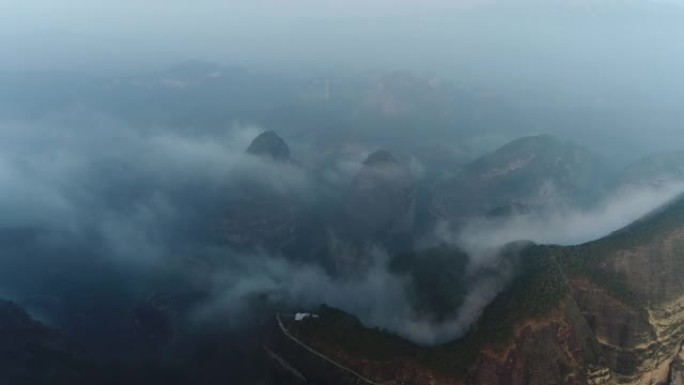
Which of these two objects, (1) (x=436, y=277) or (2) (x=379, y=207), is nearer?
(1) (x=436, y=277)

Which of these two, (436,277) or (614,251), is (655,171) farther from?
(614,251)

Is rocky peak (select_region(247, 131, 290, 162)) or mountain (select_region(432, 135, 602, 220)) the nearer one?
mountain (select_region(432, 135, 602, 220))

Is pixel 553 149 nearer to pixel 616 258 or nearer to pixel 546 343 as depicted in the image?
pixel 616 258

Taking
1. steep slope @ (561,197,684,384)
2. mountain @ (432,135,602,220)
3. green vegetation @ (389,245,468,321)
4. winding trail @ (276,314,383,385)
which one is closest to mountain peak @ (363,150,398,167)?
mountain @ (432,135,602,220)

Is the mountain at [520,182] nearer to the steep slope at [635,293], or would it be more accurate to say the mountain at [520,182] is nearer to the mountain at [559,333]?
the steep slope at [635,293]

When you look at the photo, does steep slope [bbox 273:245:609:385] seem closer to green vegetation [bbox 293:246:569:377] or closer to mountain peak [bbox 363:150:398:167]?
green vegetation [bbox 293:246:569:377]

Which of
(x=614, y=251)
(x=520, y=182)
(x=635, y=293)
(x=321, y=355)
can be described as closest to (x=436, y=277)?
(x=614, y=251)
